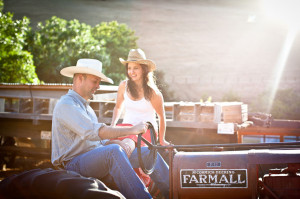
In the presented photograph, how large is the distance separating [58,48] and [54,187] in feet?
99.3

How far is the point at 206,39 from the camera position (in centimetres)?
6275

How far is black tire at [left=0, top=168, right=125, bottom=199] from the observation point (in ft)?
9.08

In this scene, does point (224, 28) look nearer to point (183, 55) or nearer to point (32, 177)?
point (183, 55)

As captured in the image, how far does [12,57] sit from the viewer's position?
712 inches

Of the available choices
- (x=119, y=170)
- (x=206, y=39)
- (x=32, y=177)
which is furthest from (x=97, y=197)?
(x=206, y=39)

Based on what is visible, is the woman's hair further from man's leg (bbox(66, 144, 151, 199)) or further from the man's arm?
man's leg (bbox(66, 144, 151, 199))

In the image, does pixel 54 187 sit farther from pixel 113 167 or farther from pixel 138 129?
pixel 138 129

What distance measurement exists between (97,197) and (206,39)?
62.3 m

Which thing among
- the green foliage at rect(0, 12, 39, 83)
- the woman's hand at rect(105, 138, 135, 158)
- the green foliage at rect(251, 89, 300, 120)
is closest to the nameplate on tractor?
the woman's hand at rect(105, 138, 135, 158)

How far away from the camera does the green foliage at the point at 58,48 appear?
3034 cm

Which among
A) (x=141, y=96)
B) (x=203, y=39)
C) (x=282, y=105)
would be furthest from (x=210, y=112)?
(x=203, y=39)

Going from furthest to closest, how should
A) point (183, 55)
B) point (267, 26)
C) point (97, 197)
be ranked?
point (183, 55) < point (267, 26) < point (97, 197)

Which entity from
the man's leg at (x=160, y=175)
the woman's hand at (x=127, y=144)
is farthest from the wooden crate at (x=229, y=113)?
the woman's hand at (x=127, y=144)

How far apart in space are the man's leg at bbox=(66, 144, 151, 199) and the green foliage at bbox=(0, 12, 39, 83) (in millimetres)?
16164
